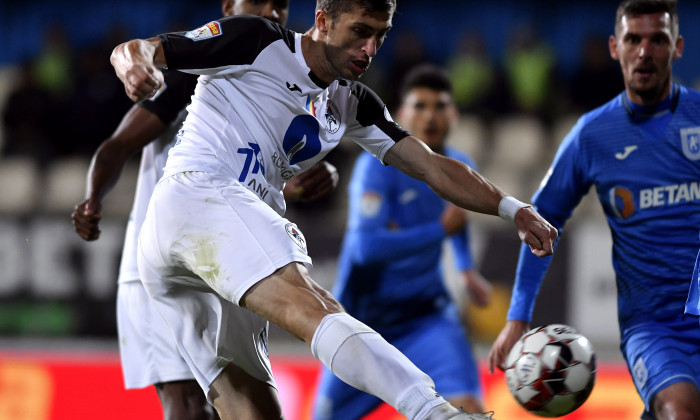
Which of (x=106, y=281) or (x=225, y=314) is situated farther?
(x=106, y=281)

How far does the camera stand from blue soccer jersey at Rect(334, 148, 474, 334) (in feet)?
18.4

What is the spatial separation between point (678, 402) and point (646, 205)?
0.85 metres

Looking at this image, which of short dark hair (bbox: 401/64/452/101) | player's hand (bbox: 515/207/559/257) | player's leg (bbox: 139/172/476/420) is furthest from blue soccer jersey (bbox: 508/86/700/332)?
short dark hair (bbox: 401/64/452/101)

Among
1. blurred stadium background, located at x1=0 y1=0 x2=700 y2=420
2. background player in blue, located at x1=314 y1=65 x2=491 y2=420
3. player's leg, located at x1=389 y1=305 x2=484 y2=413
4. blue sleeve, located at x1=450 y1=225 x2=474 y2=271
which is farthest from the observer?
blurred stadium background, located at x1=0 y1=0 x2=700 y2=420

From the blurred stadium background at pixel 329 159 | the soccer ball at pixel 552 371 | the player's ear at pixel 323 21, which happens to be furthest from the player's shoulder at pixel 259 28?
the blurred stadium background at pixel 329 159

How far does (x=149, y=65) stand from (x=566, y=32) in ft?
37.2

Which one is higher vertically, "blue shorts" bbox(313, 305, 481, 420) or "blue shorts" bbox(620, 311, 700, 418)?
"blue shorts" bbox(620, 311, 700, 418)

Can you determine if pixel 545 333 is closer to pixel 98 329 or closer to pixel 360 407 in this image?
pixel 360 407

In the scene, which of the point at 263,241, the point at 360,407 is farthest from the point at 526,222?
the point at 360,407

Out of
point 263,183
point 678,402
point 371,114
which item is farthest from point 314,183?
point 678,402

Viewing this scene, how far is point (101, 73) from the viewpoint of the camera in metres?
11.1

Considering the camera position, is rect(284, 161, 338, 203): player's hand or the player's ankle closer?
the player's ankle

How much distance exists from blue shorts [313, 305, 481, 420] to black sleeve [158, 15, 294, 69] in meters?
2.48

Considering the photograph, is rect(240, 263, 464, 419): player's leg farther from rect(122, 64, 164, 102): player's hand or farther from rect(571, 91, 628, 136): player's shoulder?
rect(571, 91, 628, 136): player's shoulder
